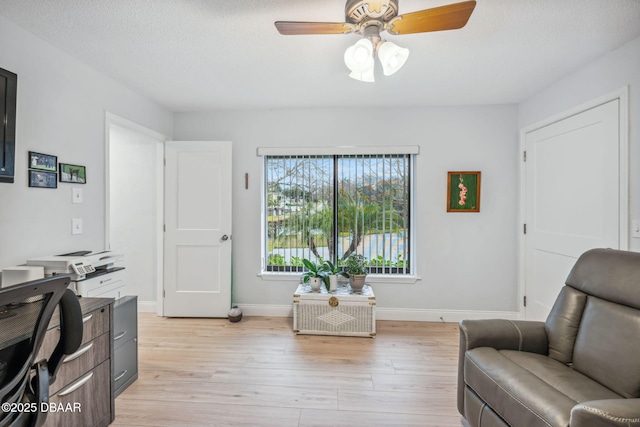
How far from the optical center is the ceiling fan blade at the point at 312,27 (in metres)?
1.47

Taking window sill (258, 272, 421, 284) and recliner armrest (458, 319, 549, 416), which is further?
window sill (258, 272, 421, 284)

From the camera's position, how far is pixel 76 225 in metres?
2.21

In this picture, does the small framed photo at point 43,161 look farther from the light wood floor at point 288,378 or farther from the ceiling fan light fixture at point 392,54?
the ceiling fan light fixture at point 392,54

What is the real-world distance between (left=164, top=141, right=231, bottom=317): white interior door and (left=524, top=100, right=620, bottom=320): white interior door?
3177mm

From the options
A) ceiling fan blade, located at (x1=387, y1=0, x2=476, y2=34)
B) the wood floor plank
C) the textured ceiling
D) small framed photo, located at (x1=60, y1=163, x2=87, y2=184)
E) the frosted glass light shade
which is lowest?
the wood floor plank

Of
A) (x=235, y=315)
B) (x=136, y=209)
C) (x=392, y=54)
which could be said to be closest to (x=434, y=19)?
(x=392, y=54)

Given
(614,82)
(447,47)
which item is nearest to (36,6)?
(447,47)

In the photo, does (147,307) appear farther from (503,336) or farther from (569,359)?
(569,359)

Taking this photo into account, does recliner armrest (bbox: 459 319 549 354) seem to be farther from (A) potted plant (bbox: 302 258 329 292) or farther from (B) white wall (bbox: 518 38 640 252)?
(A) potted plant (bbox: 302 258 329 292)

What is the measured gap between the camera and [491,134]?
3219mm

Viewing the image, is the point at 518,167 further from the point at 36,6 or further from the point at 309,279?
the point at 36,6

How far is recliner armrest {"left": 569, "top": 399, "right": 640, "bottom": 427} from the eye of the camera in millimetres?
936

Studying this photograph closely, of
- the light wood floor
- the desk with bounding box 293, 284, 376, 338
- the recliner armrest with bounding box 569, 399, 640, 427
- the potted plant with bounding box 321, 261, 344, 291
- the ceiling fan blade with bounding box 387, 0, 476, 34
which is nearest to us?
the recliner armrest with bounding box 569, 399, 640, 427

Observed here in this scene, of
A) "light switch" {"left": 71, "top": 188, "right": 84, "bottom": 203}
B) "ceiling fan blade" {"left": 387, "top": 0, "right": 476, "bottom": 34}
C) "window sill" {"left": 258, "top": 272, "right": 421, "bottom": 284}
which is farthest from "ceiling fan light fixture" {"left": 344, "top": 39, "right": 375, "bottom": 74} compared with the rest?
"window sill" {"left": 258, "top": 272, "right": 421, "bottom": 284}
